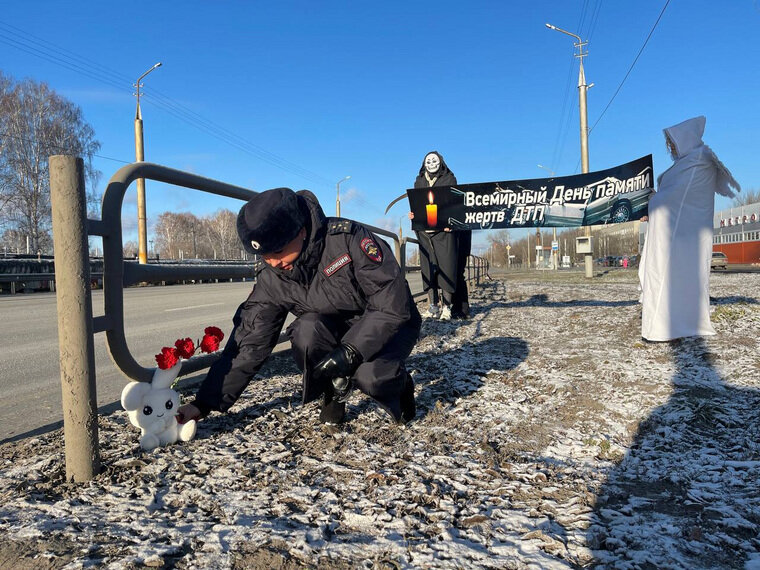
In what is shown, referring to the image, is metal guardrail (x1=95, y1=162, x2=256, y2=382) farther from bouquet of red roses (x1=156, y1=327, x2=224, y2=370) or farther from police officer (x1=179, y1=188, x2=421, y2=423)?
police officer (x1=179, y1=188, x2=421, y2=423)

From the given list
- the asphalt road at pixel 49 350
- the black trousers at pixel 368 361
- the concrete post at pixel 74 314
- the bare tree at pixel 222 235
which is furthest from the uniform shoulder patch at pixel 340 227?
the bare tree at pixel 222 235

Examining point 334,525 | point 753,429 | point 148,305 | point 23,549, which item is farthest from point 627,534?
point 148,305

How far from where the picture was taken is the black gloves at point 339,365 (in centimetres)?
203

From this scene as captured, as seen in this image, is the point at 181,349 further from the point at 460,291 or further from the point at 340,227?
the point at 460,291

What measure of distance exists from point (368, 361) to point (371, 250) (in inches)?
19.4

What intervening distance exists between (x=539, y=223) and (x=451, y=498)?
17.4ft

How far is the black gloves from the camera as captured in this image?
203cm

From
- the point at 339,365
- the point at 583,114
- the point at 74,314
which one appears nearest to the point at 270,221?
the point at 339,365

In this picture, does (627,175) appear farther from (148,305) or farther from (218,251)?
(218,251)

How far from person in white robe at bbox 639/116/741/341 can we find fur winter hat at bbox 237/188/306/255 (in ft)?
11.2

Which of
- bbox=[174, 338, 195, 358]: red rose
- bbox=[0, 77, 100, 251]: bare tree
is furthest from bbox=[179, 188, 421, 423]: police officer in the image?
bbox=[0, 77, 100, 251]: bare tree

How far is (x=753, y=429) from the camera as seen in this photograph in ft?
7.03

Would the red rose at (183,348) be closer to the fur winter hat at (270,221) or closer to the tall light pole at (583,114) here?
the fur winter hat at (270,221)

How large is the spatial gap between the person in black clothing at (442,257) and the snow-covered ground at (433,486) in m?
3.44
